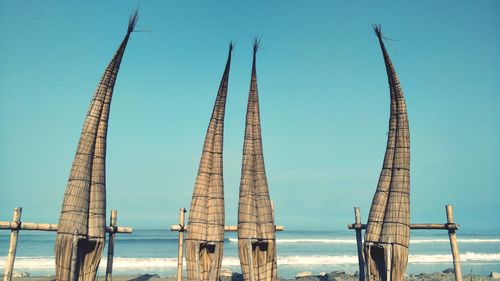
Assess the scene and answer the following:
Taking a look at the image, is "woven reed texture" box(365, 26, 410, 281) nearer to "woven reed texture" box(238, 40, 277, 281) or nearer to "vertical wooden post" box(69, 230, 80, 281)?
"woven reed texture" box(238, 40, 277, 281)

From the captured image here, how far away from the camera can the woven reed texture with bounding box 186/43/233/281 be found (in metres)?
8.37

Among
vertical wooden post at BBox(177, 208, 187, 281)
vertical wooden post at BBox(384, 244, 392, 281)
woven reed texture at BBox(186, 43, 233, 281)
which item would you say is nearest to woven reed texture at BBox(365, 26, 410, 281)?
vertical wooden post at BBox(384, 244, 392, 281)

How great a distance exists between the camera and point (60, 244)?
7270 millimetres

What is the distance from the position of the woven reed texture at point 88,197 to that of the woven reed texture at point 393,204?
205 inches

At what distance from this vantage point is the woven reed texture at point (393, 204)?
7.81 m

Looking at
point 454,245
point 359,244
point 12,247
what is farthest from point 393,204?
point 12,247

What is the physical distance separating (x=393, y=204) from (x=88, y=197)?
19.1 ft

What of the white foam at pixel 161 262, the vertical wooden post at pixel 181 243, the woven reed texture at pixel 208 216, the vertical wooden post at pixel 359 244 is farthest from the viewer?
the white foam at pixel 161 262

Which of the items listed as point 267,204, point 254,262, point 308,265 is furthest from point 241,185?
point 308,265

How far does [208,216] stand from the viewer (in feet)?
28.2

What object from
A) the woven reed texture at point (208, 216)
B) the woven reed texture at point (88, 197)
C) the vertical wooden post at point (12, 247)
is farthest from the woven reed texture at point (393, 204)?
the vertical wooden post at point (12, 247)

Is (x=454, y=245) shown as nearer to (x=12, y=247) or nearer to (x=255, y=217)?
(x=255, y=217)

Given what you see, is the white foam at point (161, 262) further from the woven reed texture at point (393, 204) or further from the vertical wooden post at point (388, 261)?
the vertical wooden post at point (388, 261)

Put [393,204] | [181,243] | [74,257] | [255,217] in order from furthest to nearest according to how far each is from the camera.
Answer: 1. [181,243]
2. [255,217]
3. [393,204]
4. [74,257]
